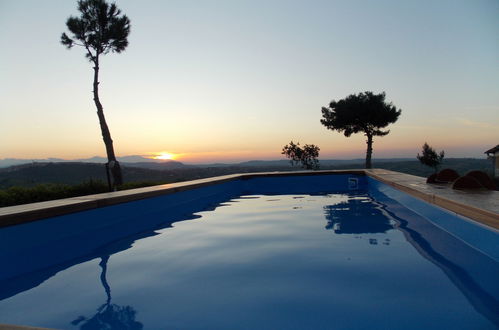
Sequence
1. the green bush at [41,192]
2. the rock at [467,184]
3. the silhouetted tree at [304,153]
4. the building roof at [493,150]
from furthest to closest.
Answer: the building roof at [493,150]
the silhouetted tree at [304,153]
the green bush at [41,192]
the rock at [467,184]

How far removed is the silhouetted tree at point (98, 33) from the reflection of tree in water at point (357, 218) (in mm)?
11339

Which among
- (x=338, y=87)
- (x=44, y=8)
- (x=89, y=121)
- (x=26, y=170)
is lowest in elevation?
(x=26, y=170)

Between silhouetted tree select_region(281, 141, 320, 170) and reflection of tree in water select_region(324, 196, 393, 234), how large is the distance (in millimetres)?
15414

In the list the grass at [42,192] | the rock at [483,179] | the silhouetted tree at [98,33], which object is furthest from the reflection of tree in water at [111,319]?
the silhouetted tree at [98,33]

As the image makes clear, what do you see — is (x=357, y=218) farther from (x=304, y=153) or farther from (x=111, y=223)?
(x=304, y=153)

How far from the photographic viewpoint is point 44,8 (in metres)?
8.98

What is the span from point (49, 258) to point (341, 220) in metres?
4.09

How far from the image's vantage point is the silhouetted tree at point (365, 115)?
27.3 metres

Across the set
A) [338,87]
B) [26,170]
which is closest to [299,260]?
[338,87]

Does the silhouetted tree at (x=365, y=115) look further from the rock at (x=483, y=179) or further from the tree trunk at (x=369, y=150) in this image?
the rock at (x=483, y=179)

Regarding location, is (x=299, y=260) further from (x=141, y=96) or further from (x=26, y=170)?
(x=26, y=170)

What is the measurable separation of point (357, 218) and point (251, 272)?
10.3ft

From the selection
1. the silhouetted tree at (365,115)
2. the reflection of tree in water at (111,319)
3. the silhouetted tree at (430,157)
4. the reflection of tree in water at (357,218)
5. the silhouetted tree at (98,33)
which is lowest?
the reflection of tree in water at (111,319)

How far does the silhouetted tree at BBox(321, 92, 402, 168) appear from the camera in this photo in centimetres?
2734
